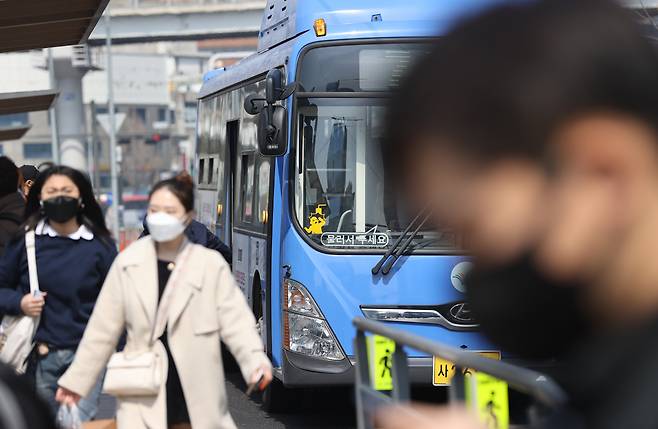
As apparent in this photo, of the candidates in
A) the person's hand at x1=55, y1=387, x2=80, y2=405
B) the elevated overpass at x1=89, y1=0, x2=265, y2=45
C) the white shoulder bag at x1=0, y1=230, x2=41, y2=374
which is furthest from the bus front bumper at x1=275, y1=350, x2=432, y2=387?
the elevated overpass at x1=89, y1=0, x2=265, y2=45

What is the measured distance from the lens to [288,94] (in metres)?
9.37

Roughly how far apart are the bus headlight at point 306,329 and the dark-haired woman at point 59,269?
2.51m

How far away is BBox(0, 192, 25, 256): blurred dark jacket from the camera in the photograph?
7719 millimetres

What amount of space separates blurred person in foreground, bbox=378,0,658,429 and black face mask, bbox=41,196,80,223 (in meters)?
5.56

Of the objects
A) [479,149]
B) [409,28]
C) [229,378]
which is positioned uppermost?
[409,28]

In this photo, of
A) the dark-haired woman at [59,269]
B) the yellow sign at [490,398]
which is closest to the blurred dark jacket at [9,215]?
the dark-haired woman at [59,269]

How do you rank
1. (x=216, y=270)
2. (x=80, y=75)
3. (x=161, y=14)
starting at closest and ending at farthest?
(x=216, y=270) < (x=80, y=75) < (x=161, y=14)

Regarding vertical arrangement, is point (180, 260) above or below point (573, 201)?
below

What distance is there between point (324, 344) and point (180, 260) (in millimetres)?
3209

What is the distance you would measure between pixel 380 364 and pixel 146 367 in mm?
1151

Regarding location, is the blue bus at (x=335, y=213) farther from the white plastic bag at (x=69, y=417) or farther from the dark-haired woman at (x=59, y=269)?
the white plastic bag at (x=69, y=417)

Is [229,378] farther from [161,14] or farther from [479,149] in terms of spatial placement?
[161,14]

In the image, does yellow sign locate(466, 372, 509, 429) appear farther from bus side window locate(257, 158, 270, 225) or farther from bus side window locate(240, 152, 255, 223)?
bus side window locate(240, 152, 255, 223)

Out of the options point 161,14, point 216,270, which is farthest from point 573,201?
point 161,14
